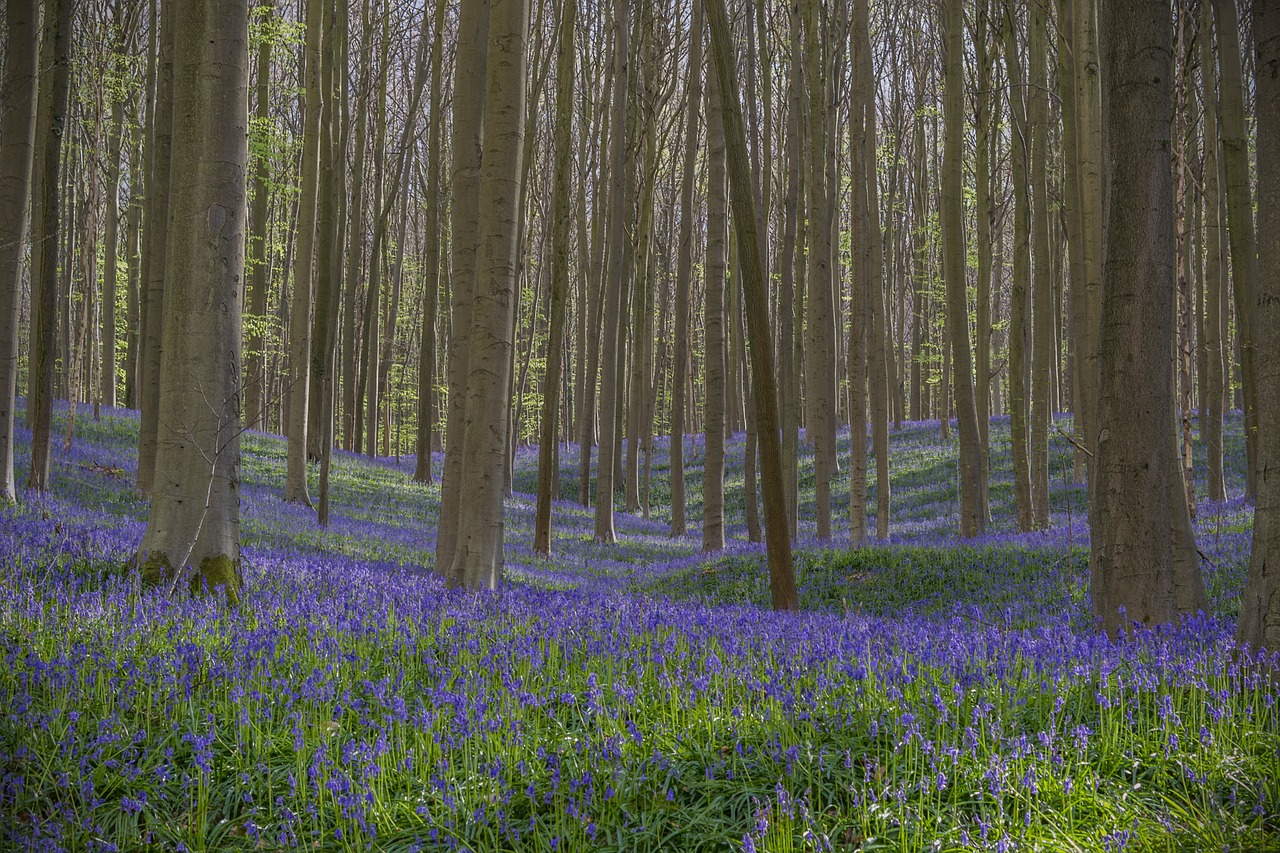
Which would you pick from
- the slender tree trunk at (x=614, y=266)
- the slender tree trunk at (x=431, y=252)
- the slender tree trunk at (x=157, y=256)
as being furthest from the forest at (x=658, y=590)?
the slender tree trunk at (x=431, y=252)

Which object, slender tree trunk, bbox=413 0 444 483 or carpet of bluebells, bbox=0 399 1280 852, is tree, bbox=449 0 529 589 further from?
slender tree trunk, bbox=413 0 444 483

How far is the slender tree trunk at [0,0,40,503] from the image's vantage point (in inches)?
357

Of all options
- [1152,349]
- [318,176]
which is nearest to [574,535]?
[318,176]

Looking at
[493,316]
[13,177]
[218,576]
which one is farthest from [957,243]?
[13,177]

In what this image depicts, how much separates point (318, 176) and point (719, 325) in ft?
27.3

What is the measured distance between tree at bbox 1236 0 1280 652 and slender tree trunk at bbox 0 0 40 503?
10.7m

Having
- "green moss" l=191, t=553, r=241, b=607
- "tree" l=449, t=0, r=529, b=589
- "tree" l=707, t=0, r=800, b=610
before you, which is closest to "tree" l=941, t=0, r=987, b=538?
"tree" l=707, t=0, r=800, b=610

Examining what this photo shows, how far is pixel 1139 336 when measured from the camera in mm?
5469

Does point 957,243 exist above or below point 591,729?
above

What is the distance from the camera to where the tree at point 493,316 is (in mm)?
7605

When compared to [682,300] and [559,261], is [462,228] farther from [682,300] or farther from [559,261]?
[682,300]

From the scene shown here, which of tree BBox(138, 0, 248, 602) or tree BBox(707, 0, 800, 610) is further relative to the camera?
tree BBox(707, 0, 800, 610)

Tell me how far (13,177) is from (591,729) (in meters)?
9.39

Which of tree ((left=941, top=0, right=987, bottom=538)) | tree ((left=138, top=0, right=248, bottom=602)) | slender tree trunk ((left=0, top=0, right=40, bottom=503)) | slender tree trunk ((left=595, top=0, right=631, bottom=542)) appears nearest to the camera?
tree ((left=138, top=0, right=248, bottom=602))
